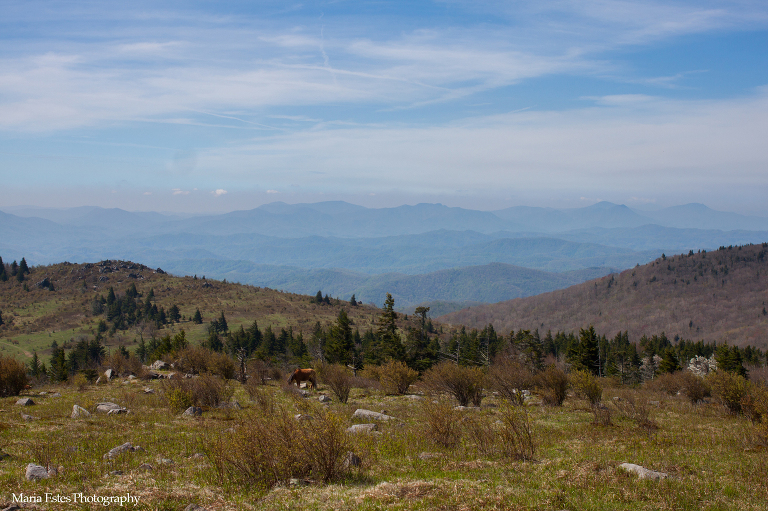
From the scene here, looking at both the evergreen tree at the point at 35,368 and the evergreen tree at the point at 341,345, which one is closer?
the evergreen tree at the point at 341,345

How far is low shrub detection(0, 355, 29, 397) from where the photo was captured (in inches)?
872

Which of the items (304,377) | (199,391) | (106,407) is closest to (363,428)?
(199,391)

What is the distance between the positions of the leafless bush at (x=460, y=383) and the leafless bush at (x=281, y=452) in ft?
45.6

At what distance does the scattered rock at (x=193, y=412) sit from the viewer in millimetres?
17688

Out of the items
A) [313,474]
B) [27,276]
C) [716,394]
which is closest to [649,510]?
[313,474]

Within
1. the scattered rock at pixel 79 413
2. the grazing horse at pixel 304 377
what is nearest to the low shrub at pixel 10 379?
the scattered rock at pixel 79 413

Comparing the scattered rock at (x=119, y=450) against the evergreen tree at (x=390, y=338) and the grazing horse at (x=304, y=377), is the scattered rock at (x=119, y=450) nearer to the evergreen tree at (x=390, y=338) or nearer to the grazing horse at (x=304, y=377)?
the grazing horse at (x=304, y=377)

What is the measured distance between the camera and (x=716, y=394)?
20.8m

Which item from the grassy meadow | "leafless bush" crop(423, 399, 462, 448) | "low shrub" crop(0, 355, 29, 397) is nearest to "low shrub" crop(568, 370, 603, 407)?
the grassy meadow

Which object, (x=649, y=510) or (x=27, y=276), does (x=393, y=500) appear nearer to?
(x=649, y=510)

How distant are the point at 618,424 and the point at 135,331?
349 feet

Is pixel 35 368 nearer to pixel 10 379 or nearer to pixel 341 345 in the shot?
pixel 341 345

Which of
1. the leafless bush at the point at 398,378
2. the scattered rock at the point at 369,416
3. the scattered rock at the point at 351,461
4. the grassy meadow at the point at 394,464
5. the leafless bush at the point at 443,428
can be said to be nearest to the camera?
the grassy meadow at the point at 394,464

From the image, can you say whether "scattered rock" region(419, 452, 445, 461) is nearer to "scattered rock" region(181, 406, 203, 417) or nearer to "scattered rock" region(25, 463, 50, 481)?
"scattered rock" region(25, 463, 50, 481)
